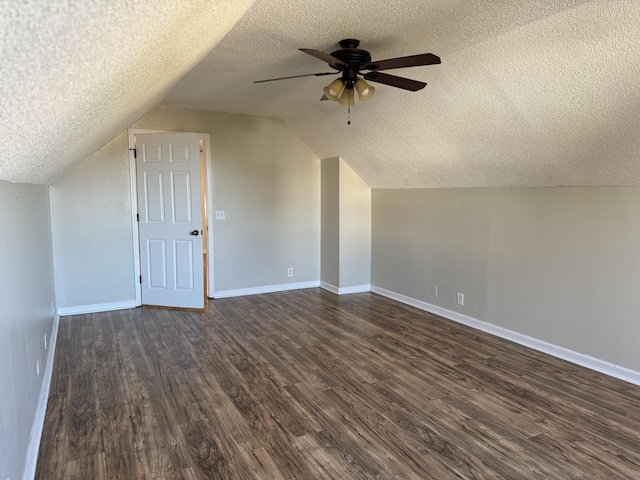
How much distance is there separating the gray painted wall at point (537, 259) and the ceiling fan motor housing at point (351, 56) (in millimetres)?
2015

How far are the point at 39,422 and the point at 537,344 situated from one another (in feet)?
12.4

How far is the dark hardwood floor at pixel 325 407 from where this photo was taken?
2.13m

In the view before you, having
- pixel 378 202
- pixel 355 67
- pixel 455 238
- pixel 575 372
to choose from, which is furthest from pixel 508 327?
pixel 355 67

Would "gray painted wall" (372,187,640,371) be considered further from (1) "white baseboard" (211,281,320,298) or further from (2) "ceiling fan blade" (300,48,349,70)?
(2) "ceiling fan blade" (300,48,349,70)

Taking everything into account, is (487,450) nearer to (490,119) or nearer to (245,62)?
(490,119)

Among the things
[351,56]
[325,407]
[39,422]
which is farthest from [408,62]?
[39,422]

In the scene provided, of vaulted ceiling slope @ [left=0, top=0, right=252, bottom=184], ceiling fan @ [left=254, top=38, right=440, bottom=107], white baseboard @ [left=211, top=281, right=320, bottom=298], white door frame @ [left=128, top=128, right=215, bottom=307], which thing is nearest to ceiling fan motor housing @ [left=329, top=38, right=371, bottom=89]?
ceiling fan @ [left=254, top=38, right=440, bottom=107]

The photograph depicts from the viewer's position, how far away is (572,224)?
3.38 metres

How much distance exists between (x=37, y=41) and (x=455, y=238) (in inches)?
167

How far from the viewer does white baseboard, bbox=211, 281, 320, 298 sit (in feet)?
18.0

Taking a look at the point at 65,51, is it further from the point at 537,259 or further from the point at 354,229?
the point at 354,229

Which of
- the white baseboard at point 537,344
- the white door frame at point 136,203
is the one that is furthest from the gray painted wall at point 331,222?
the white door frame at point 136,203

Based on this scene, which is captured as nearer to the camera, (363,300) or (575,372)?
(575,372)

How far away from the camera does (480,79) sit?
2896 millimetres
